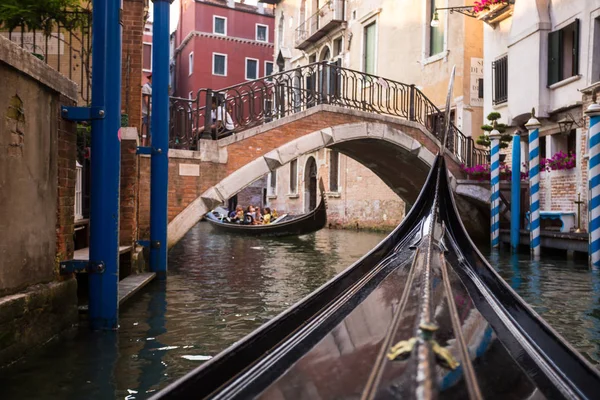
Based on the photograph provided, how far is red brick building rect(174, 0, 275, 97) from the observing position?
1673 cm

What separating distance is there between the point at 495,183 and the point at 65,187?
482 centimetres

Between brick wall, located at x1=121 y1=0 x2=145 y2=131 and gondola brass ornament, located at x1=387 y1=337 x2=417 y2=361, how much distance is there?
3.21 m

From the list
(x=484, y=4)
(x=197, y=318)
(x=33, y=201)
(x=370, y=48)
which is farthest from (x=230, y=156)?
(x=370, y=48)

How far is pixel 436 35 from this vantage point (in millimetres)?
8992

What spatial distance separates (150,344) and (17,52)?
3.71ft

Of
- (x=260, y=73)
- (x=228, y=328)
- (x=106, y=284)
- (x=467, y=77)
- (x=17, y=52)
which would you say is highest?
(x=260, y=73)

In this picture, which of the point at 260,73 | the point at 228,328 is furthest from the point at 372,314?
the point at 260,73

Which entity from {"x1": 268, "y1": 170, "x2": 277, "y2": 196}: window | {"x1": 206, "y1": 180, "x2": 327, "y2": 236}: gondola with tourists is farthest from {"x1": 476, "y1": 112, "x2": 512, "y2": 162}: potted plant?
{"x1": 268, "y1": 170, "x2": 277, "y2": 196}: window

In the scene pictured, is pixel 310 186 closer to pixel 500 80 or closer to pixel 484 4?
pixel 500 80

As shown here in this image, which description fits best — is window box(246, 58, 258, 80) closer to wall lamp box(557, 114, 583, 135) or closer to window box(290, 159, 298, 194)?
window box(290, 159, 298, 194)

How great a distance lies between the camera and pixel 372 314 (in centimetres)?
122

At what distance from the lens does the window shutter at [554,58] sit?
20.5 ft

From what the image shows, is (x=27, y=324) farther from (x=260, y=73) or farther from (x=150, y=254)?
(x=260, y=73)

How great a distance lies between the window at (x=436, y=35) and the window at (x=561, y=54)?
2.61 metres
